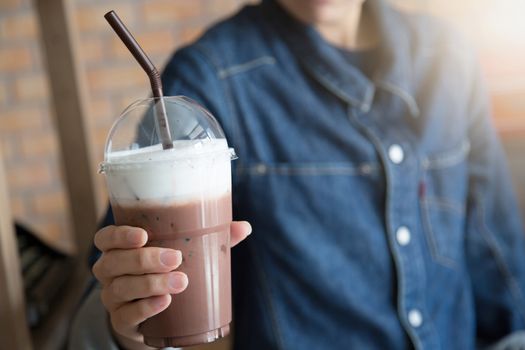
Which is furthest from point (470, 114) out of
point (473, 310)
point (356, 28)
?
point (473, 310)

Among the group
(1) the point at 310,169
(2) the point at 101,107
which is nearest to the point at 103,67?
(2) the point at 101,107

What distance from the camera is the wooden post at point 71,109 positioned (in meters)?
1.24

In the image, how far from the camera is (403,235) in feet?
3.40

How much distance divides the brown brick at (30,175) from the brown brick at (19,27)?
50 cm

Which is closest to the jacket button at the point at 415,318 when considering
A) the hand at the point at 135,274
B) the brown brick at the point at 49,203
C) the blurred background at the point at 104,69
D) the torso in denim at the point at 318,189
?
the torso in denim at the point at 318,189

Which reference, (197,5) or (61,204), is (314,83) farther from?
(61,204)

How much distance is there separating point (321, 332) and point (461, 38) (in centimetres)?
76

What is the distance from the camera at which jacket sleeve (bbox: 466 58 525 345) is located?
125 centimetres

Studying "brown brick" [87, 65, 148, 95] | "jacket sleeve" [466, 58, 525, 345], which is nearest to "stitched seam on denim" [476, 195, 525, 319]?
"jacket sleeve" [466, 58, 525, 345]

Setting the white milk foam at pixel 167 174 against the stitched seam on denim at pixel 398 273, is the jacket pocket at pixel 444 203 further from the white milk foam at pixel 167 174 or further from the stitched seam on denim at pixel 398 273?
the white milk foam at pixel 167 174

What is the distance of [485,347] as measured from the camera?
4.12ft

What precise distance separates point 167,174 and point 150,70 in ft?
0.39

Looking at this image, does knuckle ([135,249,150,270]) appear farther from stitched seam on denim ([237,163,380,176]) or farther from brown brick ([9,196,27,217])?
brown brick ([9,196,27,217])

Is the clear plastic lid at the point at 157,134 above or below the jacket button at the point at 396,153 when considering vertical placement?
above
